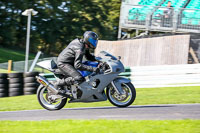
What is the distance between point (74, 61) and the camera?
8641 millimetres

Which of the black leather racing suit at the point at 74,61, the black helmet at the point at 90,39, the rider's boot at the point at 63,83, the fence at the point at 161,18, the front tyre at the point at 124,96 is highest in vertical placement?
the fence at the point at 161,18

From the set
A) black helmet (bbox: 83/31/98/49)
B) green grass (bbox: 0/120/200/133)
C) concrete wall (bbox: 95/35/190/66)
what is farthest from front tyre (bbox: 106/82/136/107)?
concrete wall (bbox: 95/35/190/66)

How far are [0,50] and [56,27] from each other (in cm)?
825

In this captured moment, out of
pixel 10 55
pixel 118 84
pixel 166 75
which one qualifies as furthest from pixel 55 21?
pixel 118 84

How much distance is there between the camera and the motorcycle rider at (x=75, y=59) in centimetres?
845

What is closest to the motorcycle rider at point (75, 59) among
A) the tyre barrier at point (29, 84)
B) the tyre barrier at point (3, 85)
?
the tyre barrier at point (29, 84)

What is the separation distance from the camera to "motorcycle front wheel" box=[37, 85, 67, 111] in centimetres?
895

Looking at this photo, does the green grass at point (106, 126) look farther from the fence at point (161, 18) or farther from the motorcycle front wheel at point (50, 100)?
the fence at point (161, 18)

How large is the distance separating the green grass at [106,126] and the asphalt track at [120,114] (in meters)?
0.64

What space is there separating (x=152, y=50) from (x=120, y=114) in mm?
11542

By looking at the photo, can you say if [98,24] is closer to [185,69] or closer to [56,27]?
[56,27]

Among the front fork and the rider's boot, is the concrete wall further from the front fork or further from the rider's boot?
the rider's boot

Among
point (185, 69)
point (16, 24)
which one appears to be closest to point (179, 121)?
point (185, 69)

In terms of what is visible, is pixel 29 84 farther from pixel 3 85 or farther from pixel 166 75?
pixel 166 75
